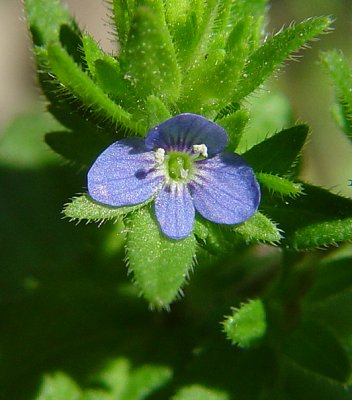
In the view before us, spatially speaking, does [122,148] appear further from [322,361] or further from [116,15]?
[322,361]

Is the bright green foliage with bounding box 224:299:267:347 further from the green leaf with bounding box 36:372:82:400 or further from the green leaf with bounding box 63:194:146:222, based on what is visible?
the green leaf with bounding box 36:372:82:400

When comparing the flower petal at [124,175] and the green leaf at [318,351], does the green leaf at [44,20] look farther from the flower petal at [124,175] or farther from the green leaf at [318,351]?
the green leaf at [318,351]

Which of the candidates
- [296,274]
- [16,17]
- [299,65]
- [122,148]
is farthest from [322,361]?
[16,17]

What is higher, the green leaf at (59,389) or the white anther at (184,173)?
the white anther at (184,173)

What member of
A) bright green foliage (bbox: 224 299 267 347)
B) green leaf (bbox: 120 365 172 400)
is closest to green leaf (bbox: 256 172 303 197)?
bright green foliage (bbox: 224 299 267 347)

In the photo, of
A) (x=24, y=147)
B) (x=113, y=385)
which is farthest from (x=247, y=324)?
(x=24, y=147)

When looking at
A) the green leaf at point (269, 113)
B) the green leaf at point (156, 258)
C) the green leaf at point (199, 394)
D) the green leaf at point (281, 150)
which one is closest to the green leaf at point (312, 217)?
the green leaf at point (281, 150)
